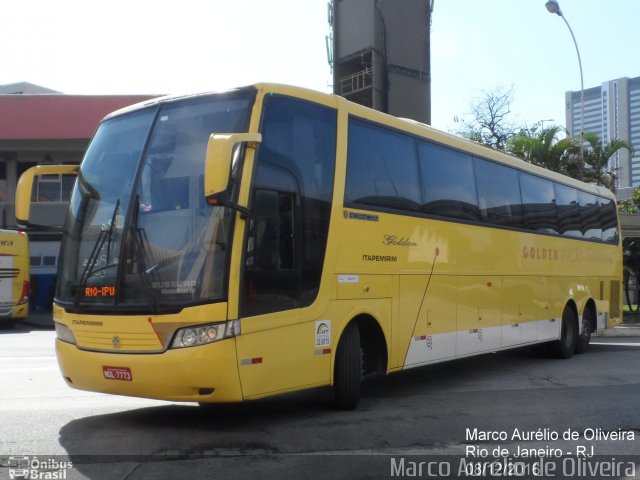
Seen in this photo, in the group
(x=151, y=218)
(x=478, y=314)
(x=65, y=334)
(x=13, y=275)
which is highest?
(x=151, y=218)

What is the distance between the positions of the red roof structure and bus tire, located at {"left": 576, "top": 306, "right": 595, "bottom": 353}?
21.5 meters

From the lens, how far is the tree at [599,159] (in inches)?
1206

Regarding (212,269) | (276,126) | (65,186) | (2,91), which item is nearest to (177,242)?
(212,269)

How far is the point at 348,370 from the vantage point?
8.28m

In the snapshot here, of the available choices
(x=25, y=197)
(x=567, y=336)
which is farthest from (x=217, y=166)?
(x=567, y=336)

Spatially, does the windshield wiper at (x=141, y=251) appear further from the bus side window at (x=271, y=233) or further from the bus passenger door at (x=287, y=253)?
the bus side window at (x=271, y=233)

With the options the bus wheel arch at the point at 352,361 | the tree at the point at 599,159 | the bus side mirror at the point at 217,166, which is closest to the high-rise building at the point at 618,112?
the tree at the point at 599,159

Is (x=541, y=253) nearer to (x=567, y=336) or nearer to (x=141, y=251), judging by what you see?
(x=567, y=336)

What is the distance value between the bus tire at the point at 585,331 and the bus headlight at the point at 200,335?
1094 centimetres

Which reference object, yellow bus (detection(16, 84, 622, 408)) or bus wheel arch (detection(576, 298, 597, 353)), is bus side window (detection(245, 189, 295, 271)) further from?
bus wheel arch (detection(576, 298, 597, 353))

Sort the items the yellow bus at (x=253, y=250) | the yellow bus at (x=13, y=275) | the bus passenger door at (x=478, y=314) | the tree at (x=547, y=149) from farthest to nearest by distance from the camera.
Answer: the tree at (x=547, y=149)
the yellow bus at (x=13, y=275)
the bus passenger door at (x=478, y=314)
the yellow bus at (x=253, y=250)

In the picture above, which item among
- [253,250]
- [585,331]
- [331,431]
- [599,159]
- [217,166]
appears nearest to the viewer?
[217,166]

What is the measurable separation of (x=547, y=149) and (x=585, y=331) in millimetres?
15195

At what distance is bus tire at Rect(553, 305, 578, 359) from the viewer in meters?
14.7
